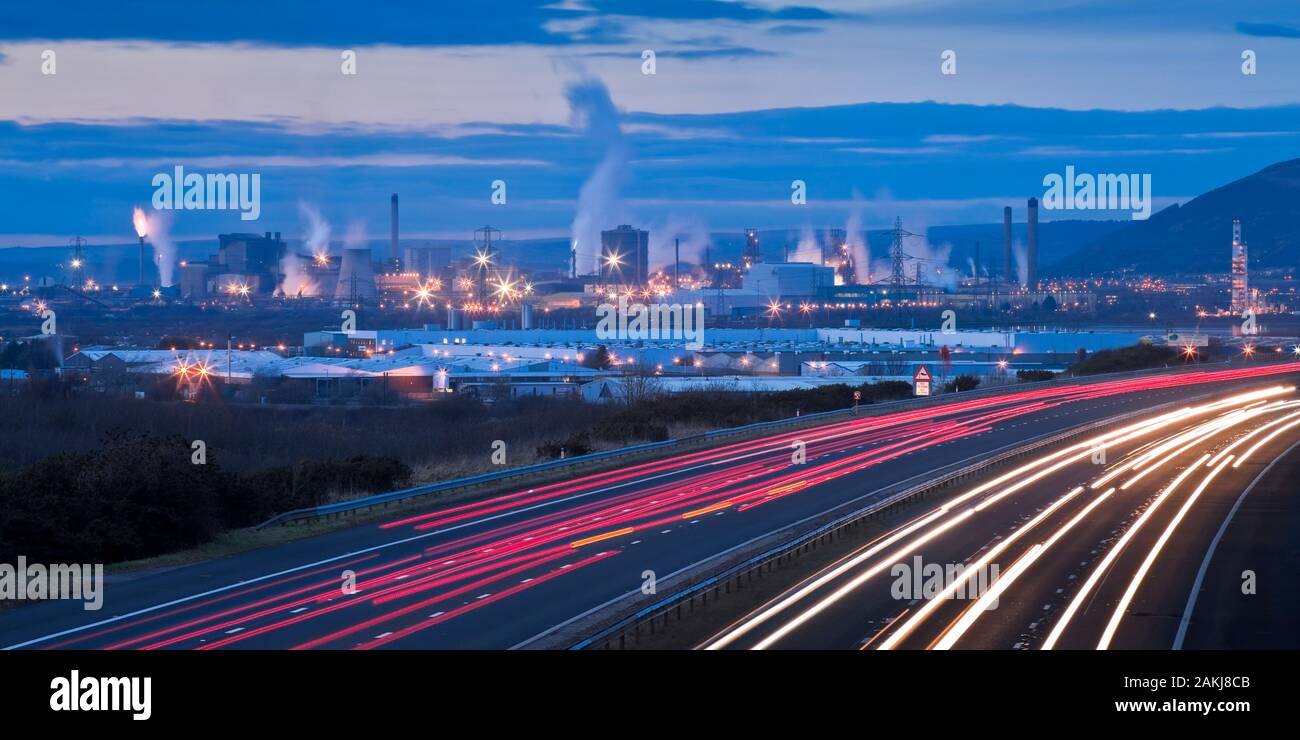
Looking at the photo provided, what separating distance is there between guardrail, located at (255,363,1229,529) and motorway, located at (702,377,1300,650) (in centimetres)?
918

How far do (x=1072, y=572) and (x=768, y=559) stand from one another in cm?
423

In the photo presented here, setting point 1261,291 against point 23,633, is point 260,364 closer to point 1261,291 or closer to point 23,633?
point 23,633

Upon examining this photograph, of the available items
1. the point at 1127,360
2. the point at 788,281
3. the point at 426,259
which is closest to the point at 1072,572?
the point at 1127,360

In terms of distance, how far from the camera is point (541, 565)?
773 inches

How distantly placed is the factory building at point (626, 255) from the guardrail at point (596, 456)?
9520 centimetres

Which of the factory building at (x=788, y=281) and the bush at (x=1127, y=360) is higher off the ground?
the factory building at (x=788, y=281)

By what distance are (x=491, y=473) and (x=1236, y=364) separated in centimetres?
5569

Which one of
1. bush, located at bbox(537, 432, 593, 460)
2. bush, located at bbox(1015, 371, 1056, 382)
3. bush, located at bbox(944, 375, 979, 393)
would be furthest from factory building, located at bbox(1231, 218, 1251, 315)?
bush, located at bbox(537, 432, 593, 460)

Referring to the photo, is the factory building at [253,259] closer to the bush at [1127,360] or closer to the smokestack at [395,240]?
the smokestack at [395,240]

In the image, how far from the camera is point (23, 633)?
596 inches

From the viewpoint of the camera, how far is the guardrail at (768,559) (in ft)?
47.9

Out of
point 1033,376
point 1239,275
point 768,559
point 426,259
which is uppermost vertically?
point 426,259

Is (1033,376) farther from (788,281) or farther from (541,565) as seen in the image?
(788,281)

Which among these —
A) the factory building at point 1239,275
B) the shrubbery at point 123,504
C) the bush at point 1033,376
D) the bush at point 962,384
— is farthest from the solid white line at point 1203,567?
the factory building at point 1239,275
